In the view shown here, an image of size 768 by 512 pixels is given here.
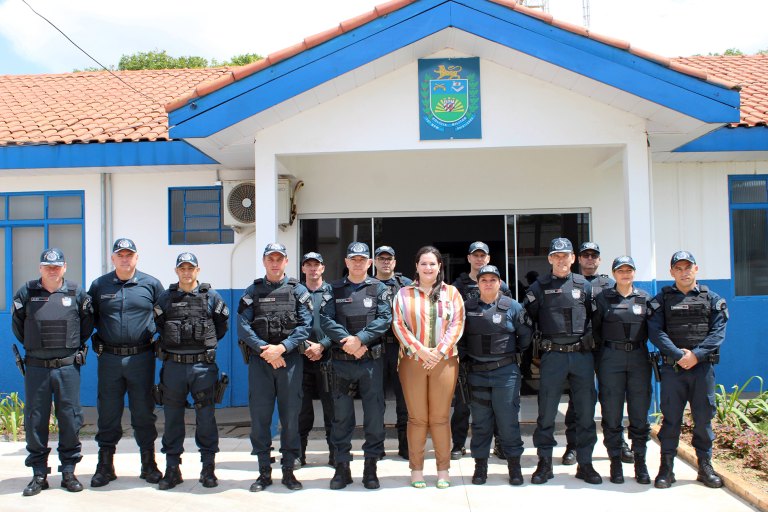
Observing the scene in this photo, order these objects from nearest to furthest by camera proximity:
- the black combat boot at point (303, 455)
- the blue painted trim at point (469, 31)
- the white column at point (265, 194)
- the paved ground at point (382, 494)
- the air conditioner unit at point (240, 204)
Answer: the paved ground at point (382, 494) < the black combat boot at point (303, 455) < the blue painted trim at point (469, 31) < the white column at point (265, 194) < the air conditioner unit at point (240, 204)

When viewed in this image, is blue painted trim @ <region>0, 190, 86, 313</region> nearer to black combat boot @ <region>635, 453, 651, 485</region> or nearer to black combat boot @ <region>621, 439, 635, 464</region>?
black combat boot @ <region>621, 439, 635, 464</region>

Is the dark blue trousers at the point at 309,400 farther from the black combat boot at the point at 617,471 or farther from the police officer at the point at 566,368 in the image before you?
the black combat boot at the point at 617,471

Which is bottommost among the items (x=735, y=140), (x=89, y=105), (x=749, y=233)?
(x=749, y=233)

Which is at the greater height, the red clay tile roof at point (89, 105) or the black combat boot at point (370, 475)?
the red clay tile roof at point (89, 105)

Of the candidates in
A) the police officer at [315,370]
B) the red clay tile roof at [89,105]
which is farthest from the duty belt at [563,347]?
the red clay tile roof at [89,105]

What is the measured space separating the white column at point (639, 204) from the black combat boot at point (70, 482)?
5443mm

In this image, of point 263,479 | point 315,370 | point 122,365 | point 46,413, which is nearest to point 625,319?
point 315,370

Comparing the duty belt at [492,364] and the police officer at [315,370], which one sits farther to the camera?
the police officer at [315,370]

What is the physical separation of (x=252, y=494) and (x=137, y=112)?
6113mm

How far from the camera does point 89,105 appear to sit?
9531 mm

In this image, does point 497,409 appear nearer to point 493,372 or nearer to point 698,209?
point 493,372

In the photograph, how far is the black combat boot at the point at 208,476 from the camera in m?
Answer: 5.15

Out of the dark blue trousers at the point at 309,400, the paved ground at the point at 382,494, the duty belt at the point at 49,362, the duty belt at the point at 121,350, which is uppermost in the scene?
the duty belt at the point at 121,350

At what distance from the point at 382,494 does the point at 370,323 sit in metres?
1.30
